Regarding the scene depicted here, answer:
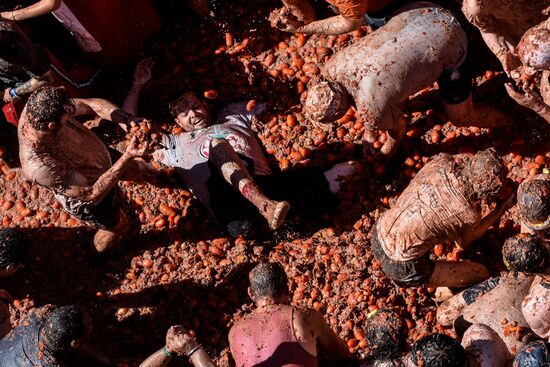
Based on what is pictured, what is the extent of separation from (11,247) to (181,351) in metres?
1.54

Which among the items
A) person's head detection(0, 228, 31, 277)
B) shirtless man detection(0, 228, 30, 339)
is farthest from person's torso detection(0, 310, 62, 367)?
person's head detection(0, 228, 31, 277)

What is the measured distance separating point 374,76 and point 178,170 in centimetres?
171

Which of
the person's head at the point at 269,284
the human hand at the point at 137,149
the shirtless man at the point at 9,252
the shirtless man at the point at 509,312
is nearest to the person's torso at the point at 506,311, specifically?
the shirtless man at the point at 509,312

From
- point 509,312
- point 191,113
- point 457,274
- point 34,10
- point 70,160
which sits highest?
point 34,10

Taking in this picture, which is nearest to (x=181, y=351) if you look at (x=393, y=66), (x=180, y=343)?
(x=180, y=343)

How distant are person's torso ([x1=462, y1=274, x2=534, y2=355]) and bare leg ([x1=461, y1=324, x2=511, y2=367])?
88 mm

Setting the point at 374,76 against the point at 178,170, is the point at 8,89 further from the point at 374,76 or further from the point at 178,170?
the point at 374,76

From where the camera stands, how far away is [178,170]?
19.0ft

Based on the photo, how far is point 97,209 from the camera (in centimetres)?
554

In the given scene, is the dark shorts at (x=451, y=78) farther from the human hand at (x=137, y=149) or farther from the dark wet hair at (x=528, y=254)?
the human hand at (x=137, y=149)

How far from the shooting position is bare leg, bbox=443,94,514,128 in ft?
17.3

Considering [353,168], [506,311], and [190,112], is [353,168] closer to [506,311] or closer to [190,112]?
[190,112]

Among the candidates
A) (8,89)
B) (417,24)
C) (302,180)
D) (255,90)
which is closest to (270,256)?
(302,180)

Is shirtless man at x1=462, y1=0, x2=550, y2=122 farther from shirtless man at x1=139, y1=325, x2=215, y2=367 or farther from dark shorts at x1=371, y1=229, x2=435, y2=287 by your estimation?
shirtless man at x1=139, y1=325, x2=215, y2=367
